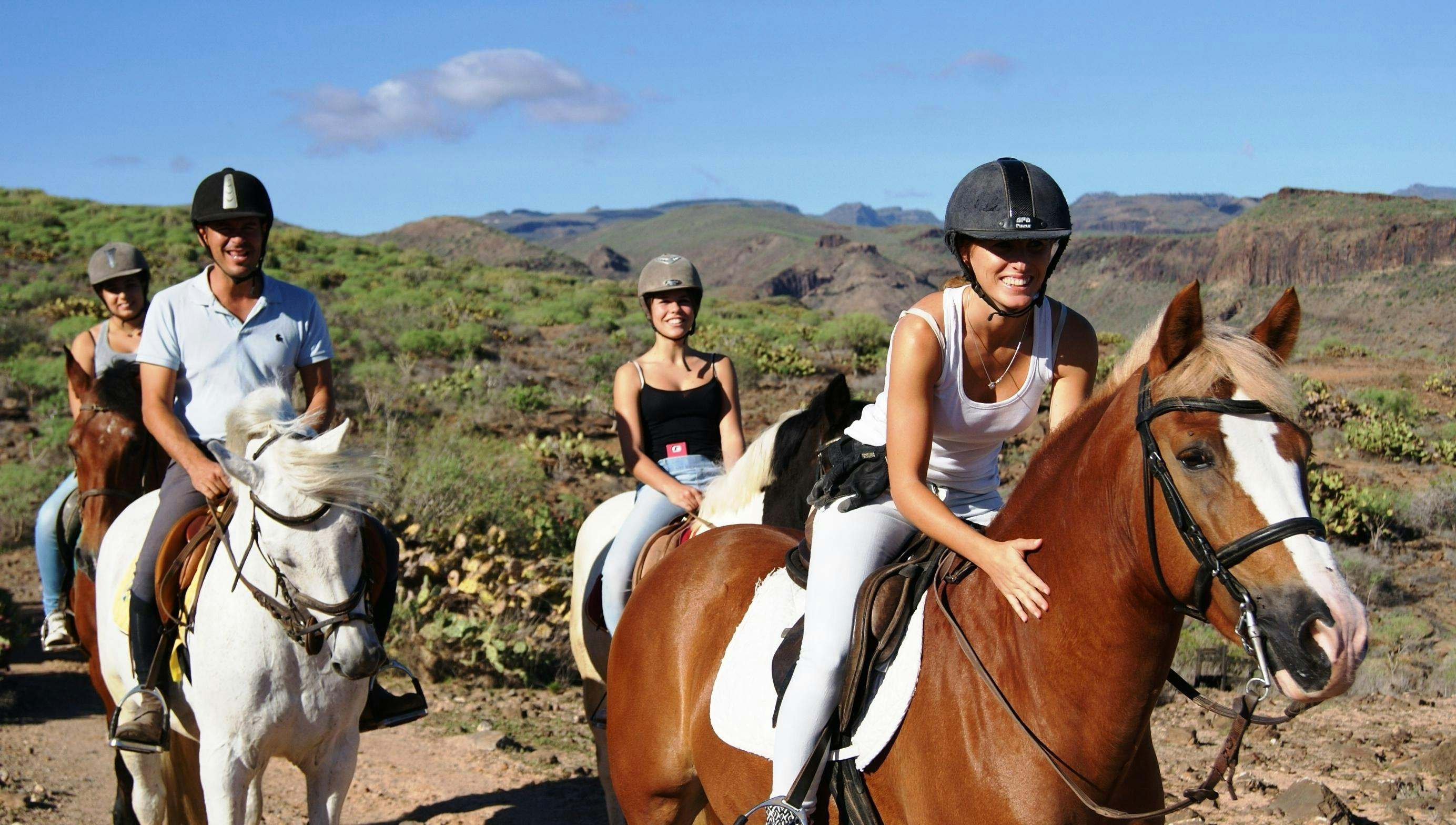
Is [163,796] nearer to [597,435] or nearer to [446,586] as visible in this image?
[446,586]

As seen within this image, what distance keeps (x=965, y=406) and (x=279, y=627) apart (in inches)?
113

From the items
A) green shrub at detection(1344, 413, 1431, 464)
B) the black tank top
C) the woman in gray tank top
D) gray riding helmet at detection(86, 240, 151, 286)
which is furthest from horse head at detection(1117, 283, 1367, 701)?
green shrub at detection(1344, 413, 1431, 464)

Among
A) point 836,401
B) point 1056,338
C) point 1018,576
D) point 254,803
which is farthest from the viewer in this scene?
point 836,401

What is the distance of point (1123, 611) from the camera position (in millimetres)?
2416

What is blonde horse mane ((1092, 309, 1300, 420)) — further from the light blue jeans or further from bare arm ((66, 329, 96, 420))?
bare arm ((66, 329, 96, 420))

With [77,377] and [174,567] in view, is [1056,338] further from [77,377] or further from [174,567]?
[77,377]

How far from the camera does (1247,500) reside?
207 cm

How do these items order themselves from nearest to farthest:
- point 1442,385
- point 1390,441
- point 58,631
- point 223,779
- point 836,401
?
1. point 223,779
2. point 836,401
3. point 58,631
4. point 1390,441
5. point 1442,385

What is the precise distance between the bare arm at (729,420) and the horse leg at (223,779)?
2.84m

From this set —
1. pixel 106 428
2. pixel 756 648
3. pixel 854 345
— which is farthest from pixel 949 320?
pixel 854 345

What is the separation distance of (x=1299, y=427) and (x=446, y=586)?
7.68 meters

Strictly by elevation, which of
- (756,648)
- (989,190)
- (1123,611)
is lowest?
(756,648)

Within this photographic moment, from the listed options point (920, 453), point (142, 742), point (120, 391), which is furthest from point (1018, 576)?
point (120, 391)

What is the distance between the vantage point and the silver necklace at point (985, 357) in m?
2.89
